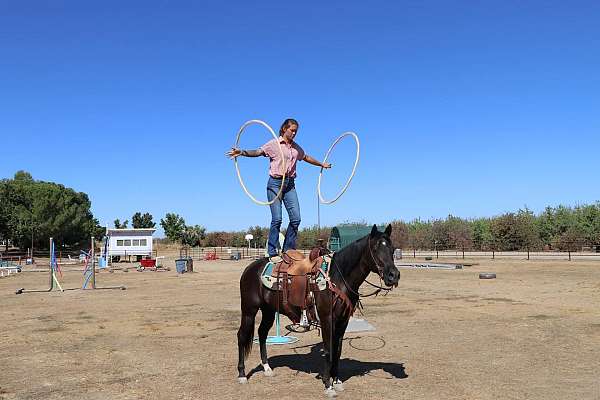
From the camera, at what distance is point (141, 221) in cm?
11956

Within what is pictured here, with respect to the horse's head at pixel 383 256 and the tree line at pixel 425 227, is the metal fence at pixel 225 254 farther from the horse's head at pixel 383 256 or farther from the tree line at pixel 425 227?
the horse's head at pixel 383 256

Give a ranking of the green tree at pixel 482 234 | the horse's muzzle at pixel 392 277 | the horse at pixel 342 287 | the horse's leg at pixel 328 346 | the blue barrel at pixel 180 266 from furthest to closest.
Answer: the green tree at pixel 482 234 < the blue barrel at pixel 180 266 < the horse's leg at pixel 328 346 < the horse at pixel 342 287 < the horse's muzzle at pixel 392 277

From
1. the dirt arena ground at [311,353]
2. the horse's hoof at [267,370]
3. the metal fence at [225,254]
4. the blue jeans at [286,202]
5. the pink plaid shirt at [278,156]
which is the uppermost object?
the pink plaid shirt at [278,156]

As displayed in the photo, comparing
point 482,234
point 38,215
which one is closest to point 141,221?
point 38,215

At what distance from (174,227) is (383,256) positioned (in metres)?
101

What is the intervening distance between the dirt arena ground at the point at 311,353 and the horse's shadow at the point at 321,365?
0.03 metres

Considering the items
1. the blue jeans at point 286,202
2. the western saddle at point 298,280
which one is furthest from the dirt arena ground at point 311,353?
the blue jeans at point 286,202

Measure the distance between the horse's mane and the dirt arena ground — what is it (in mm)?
1695

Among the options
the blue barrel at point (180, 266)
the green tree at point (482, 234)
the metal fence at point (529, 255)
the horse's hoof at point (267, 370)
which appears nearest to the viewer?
the horse's hoof at point (267, 370)

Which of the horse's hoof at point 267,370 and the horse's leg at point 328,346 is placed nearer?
the horse's leg at point 328,346

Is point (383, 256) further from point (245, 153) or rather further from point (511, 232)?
point (511, 232)

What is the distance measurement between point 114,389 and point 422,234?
72235mm

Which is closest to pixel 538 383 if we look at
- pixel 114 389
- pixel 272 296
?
pixel 272 296

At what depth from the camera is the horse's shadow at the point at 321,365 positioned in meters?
8.05
